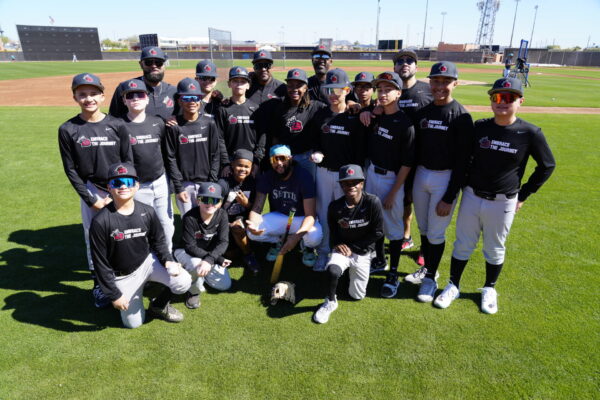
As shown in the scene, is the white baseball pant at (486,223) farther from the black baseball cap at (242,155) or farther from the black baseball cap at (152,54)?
the black baseball cap at (152,54)

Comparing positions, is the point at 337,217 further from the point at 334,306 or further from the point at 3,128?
Answer: the point at 3,128

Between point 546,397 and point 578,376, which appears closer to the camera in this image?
point 546,397

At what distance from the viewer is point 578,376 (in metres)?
3.45

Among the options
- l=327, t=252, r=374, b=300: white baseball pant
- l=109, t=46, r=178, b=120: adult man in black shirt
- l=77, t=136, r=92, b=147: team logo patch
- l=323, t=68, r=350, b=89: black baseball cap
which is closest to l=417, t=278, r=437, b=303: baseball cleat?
l=327, t=252, r=374, b=300: white baseball pant

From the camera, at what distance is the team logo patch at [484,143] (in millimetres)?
4092

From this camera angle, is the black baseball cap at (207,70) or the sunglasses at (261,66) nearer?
the black baseball cap at (207,70)

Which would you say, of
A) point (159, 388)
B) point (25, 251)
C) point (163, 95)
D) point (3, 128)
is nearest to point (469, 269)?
point (159, 388)

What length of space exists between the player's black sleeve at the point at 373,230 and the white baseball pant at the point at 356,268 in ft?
0.37

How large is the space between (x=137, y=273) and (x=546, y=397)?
13.5 ft

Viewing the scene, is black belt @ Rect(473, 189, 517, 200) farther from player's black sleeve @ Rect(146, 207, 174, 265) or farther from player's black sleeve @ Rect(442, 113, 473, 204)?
player's black sleeve @ Rect(146, 207, 174, 265)

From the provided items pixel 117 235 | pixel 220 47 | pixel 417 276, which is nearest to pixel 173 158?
pixel 117 235

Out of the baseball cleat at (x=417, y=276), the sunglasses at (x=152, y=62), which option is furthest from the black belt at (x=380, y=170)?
the sunglasses at (x=152, y=62)

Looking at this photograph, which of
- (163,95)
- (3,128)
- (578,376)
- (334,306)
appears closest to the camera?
(578,376)

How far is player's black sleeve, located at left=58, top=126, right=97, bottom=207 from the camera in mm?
4137
